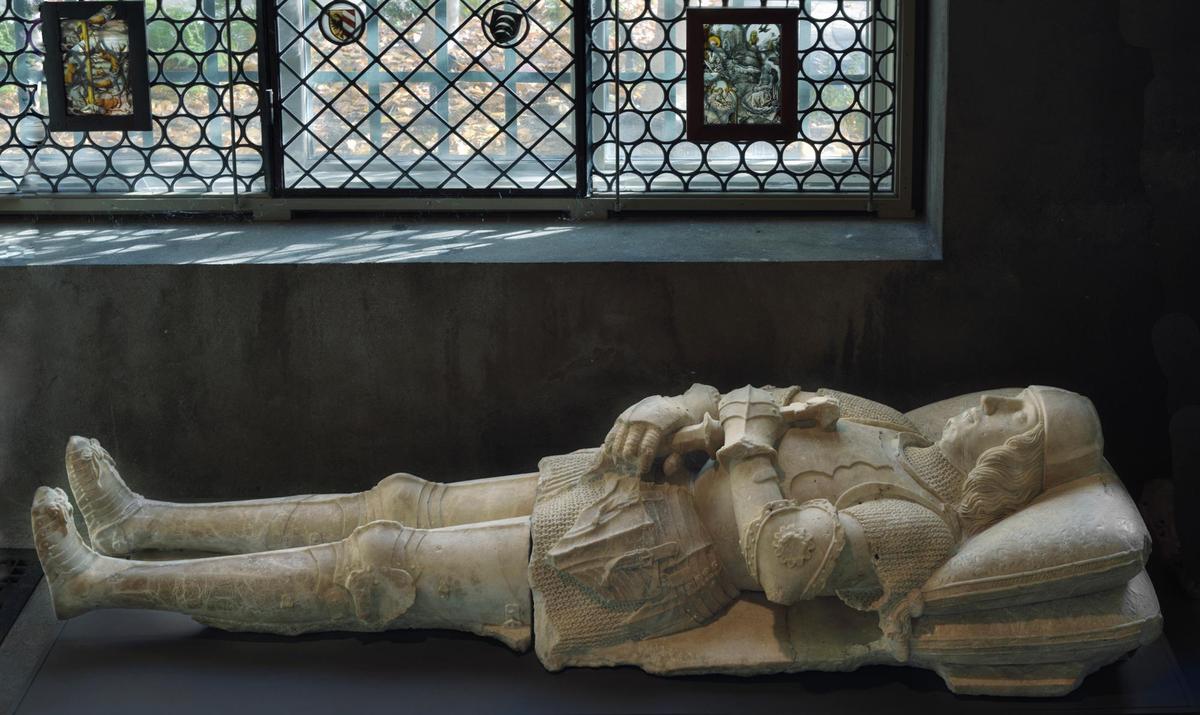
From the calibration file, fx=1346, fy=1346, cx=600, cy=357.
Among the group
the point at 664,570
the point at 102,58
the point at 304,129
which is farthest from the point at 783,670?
the point at 102,58

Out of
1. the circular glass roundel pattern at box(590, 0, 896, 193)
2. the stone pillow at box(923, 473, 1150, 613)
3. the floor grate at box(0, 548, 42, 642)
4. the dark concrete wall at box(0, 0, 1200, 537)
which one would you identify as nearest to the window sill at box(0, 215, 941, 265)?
the dark concrete wall at box(0, 0, 1200, 537)

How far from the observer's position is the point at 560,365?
4457mm

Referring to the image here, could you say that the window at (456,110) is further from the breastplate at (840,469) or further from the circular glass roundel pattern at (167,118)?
the breastplate at (840,469)

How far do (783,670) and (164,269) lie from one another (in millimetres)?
2385

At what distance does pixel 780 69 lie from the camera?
4848 mm

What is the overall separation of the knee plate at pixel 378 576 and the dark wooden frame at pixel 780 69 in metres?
2.05

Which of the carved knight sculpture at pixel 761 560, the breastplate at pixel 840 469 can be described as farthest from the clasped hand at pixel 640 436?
the breastplate at pixel 840 469

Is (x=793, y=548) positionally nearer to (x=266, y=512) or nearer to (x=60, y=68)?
(x=266, y=512)

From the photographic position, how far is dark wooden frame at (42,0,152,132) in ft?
16.2

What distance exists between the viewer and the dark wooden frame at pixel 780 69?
4.82 meters

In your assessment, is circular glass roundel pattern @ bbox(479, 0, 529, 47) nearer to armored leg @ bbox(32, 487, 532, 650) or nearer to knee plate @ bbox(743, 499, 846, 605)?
armored leg @ bbox(32, 487, 532, 650)

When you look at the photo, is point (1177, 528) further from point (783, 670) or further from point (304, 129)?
point (304, 129)

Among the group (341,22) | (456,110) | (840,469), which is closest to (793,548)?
(840,469)

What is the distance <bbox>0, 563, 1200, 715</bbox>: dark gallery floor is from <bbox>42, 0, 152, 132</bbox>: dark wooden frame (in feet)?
6.72
